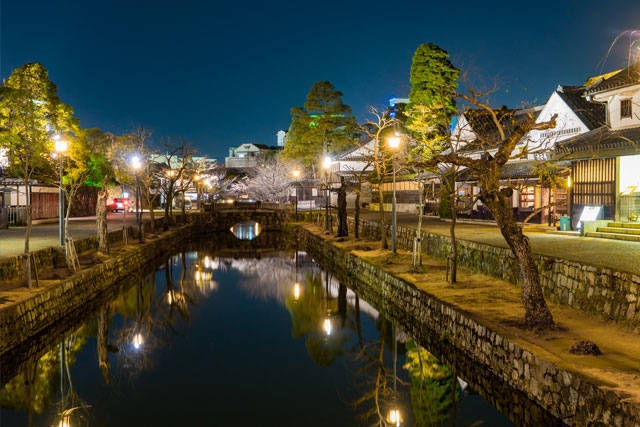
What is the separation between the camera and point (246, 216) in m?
47.1

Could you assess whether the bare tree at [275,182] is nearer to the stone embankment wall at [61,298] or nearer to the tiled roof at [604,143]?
the stone embankment wall at [61,298]

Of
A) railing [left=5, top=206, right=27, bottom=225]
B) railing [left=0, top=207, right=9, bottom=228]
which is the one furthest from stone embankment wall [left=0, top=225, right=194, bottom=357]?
railing [left=5, top=206, right=27, bottom=225]

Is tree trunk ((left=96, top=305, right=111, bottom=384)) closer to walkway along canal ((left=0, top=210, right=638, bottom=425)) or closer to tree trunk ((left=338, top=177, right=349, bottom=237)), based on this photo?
walkway along canal ((left=0, top=210, right=638, bottom=425))

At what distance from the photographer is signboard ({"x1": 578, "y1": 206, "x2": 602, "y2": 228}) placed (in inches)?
711

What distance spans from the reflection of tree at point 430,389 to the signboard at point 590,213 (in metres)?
10.6

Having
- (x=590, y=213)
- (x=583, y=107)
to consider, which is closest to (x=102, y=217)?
(x=590, y=213)

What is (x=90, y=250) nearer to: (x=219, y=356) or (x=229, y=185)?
(x=219, y=356)

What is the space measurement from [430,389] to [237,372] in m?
4.06

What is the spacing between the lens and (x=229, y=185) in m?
66.9

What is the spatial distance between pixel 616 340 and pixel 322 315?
9411 millimetres

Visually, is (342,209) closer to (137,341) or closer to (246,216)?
(137,341)

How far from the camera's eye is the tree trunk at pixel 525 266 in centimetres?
832

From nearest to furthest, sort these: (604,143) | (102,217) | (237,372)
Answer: (237,372) < (102,217) < (604,143)

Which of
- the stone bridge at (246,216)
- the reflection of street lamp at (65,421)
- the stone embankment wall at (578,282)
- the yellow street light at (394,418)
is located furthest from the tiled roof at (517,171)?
the reflection of street lamp at (65,421)
